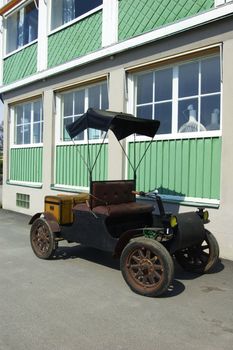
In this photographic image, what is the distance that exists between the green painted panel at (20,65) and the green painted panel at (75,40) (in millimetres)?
1039

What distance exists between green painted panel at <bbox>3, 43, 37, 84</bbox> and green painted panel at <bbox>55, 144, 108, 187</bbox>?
2973 mm

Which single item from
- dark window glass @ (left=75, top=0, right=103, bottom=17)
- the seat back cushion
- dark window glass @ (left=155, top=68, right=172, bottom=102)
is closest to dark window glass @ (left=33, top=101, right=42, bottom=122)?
dark window glass @ (left=75, top=0, right=103, bottom=17)

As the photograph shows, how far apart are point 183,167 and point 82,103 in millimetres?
4058

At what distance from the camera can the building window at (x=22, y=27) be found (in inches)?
488

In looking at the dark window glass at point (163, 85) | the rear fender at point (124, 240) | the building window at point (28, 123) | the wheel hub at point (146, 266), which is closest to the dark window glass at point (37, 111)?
the building window at point (28, 123)

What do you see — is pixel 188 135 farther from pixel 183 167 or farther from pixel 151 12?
pixel 151 12

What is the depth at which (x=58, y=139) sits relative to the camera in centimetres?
1087

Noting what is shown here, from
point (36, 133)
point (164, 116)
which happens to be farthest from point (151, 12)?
point (36, 133)

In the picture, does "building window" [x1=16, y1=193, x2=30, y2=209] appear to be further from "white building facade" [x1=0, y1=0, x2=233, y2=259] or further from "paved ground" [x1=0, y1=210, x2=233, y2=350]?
"paved ground" [x1=0, y1=210, x2=233, y2=350]

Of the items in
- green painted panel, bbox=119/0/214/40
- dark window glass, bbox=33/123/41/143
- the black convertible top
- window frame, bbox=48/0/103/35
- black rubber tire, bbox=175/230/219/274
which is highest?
window frame, bbox=48/0/103/35

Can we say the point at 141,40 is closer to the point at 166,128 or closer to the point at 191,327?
the point at 166,128

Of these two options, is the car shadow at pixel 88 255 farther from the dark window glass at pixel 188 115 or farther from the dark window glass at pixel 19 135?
the dark window glass at pixel 19 135

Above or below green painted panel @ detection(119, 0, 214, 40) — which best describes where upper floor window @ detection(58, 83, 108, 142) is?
below

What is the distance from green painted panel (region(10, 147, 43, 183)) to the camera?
1168 cm
